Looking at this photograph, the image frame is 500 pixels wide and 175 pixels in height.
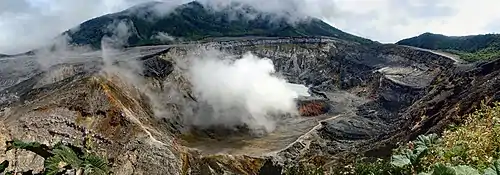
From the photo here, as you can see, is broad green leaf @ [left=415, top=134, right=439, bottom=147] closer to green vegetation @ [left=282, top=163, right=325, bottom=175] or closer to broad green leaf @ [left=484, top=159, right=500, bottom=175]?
broad green leaf @ [left=484, top=159, right=500, bottom=175]

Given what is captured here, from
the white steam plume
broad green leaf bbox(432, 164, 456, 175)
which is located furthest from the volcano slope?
broad green leaf bbox(432, 164, 456, 175)

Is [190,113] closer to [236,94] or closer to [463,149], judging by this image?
[236,94]

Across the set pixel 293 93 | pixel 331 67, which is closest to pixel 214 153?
pixel 293 93

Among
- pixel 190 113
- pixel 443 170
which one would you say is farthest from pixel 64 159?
pixel 190 113

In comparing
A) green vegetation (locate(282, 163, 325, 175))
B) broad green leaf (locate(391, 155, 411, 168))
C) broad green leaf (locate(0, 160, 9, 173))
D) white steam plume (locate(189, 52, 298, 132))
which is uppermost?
broad green leaf (locate(0, 160, 9, 173))

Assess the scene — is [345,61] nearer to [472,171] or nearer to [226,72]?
[226,72]
